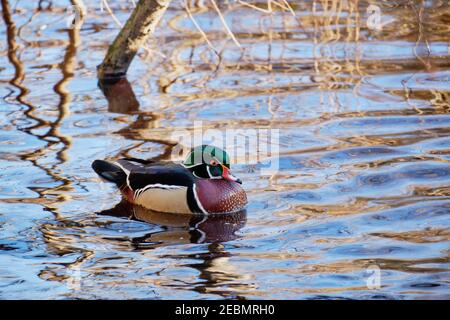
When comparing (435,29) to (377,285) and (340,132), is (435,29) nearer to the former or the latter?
(340,132)

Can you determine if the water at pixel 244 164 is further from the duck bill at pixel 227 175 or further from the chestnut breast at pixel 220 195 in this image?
the duck bill at pixel 227 175

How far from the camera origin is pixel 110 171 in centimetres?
961

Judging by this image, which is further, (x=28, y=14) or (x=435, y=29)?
(x=28, y=14)

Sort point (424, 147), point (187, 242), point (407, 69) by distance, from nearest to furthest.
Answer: point (187, 242) → point (424, 147) → point (407, 69)

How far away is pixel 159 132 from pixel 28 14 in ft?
16.4

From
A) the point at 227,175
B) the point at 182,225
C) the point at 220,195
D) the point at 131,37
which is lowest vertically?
the point at 182,225

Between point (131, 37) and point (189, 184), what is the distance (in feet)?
10.8

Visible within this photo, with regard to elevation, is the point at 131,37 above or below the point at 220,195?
above

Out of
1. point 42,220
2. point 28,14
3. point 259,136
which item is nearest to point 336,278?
point 42,220

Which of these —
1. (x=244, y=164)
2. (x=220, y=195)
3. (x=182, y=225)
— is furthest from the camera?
(x=244, y=164)

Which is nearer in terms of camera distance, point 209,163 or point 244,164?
point 209,163

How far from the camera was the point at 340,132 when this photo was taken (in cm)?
1070

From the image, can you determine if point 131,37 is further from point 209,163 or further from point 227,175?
point 227,175

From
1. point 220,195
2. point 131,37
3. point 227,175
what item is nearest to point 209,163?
point 227,175
